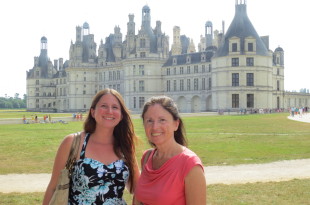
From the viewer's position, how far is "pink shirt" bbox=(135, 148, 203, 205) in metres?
3.57

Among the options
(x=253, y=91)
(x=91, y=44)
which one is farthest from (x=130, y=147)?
(x=91, y=44)

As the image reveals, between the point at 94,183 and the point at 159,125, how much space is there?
1000mm

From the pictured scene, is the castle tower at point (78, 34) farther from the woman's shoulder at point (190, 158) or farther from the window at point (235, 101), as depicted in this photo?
the woman's shoulder at point (190, 158)

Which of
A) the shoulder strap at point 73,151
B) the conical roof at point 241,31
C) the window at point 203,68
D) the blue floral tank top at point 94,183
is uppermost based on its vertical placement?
the conical roof at point 241,31

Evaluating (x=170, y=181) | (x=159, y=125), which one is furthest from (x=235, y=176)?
(x=170, y=181)

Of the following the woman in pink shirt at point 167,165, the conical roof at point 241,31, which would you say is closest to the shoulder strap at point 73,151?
the woman in pink shirt at point 167,165

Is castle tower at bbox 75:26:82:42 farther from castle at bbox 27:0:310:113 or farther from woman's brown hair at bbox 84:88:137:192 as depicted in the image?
woman's brown hair at bbox 84:88:137:192

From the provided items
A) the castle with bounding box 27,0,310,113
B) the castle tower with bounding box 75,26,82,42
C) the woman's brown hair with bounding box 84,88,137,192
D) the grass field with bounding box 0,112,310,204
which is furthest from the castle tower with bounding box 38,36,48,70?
the woman's brown hair with bounding box 84,88,137,192

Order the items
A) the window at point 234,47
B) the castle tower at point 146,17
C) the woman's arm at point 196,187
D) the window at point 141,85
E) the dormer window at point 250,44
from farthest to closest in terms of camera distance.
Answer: the castle tower at point 146,17 < the window at point 141,85 < the window at point 234,47 < the dormer window at point 250,44 < the woman's arm at point 196,187

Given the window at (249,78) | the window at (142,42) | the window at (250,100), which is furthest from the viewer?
the window at (142,42)

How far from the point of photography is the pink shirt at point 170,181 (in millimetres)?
3566

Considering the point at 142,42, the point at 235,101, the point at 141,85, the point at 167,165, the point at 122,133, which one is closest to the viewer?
the point at 167,165

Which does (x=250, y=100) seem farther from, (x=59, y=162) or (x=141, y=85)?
(x=59, y=162)

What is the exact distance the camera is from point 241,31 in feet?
191
